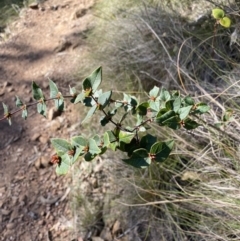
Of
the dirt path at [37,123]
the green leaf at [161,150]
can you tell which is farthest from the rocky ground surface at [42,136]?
the green leaf at [161,150]

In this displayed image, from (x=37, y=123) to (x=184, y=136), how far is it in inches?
47.4

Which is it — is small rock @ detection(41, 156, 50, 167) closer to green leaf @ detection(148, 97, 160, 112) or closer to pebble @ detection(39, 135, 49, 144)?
pebble @ detection(39, 135, 49, 144)

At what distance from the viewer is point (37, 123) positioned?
304cm

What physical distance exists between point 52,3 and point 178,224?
2.85 metres

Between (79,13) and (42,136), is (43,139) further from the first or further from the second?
(79,13)

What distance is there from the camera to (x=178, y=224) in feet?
6.63

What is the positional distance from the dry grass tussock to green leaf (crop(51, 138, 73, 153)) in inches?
21.1

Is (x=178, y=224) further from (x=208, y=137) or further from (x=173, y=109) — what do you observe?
(x=173, y=109)

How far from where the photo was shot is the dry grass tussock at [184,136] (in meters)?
1.87

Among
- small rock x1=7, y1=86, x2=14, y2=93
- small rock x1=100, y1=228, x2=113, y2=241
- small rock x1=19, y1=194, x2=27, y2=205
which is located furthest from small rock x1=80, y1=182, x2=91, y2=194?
small rock x1=7, y1=86, x2=14, y2=93

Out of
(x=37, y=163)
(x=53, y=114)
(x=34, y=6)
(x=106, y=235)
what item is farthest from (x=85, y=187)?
(x=34, y=6)

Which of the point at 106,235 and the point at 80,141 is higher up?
the point at 80,141

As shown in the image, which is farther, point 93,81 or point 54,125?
point 54,125

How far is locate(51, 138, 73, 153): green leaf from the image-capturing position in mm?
1191
